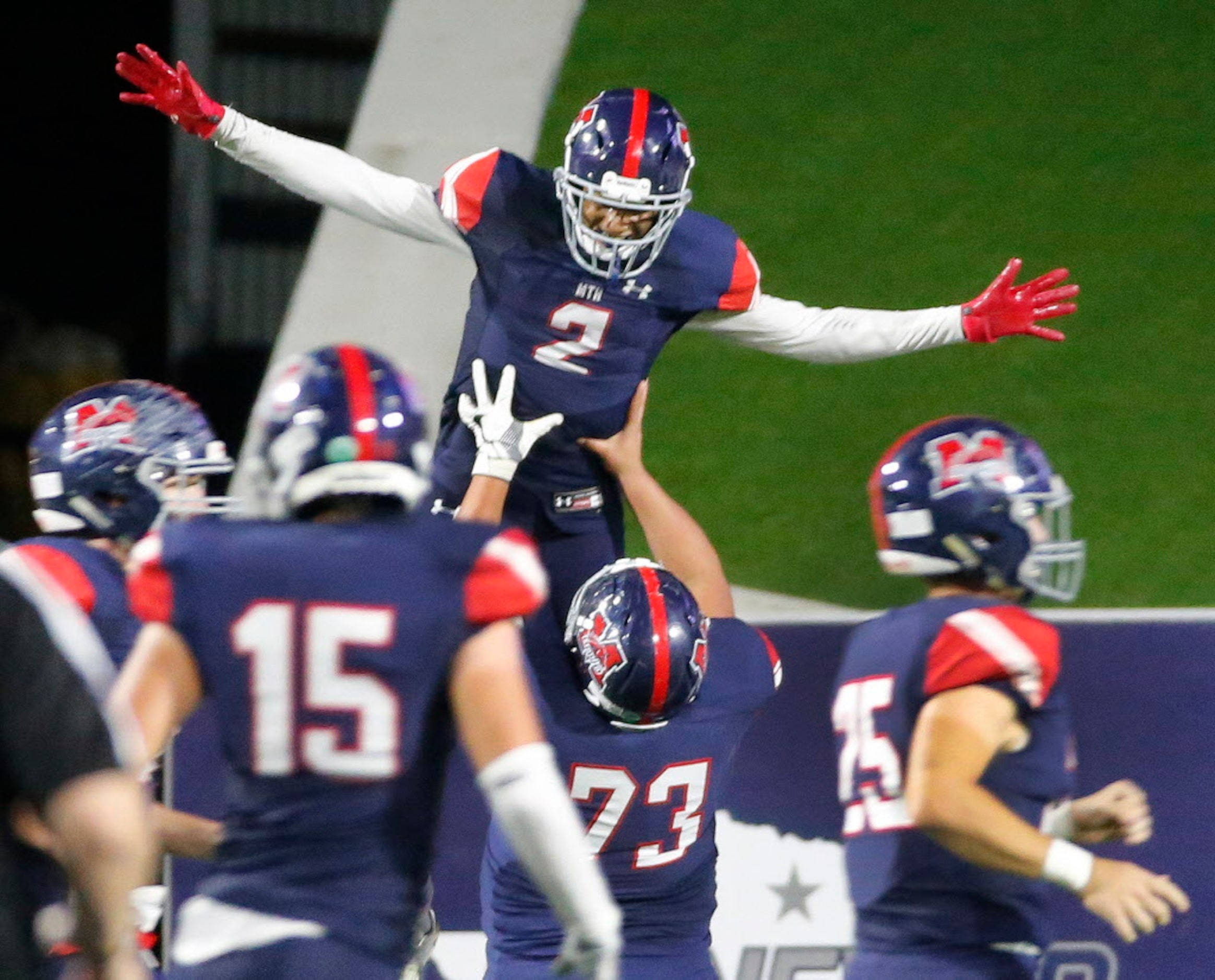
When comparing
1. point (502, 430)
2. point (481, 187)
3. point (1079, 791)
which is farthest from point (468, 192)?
point (1079, 791)

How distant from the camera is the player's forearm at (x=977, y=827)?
265 cm

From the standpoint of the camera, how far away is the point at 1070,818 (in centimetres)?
300

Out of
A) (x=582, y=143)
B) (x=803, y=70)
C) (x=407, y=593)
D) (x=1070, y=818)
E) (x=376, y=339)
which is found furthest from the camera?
(x=803, y=70)

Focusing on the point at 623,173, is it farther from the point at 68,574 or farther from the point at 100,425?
the point at 68,574

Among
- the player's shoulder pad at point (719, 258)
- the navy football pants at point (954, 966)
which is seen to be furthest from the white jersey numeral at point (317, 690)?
the player's shoulder pad at point (719, 258)

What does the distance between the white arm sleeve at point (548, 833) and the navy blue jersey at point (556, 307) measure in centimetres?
182

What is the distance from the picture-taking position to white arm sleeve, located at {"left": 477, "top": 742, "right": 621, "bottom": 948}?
2.24 m

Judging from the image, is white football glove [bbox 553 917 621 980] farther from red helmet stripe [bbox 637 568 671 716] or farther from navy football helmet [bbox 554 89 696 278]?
navy football helmet [bbox 554 89 696 278]

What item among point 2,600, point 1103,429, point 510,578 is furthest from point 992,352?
point 2,600

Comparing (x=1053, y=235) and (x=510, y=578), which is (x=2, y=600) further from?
(x=1053, y=235)

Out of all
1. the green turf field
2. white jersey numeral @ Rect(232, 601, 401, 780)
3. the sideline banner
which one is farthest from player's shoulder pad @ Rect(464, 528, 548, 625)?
the green turf field

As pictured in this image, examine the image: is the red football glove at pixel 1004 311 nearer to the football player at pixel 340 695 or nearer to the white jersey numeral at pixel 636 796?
the white jersey numeral at pixel 636 796

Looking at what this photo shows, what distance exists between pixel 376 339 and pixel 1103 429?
2552 mm

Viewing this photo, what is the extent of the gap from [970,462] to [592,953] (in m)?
1.17
